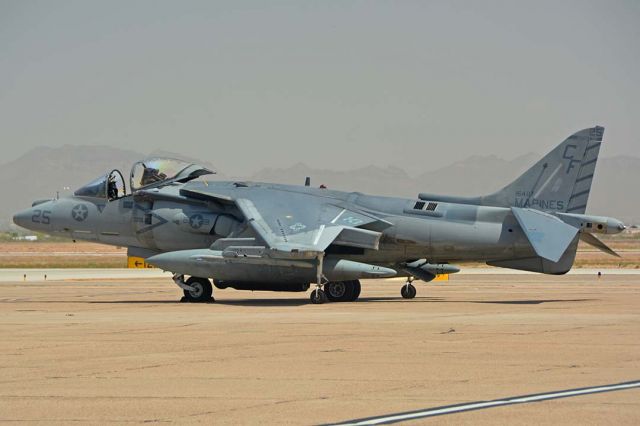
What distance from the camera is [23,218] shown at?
30.0 m

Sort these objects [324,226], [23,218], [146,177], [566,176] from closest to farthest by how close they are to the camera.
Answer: [324,226] < [566,176] < [146,177] < [23,218]

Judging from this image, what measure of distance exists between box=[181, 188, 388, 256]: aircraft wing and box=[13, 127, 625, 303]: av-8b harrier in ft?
0.10

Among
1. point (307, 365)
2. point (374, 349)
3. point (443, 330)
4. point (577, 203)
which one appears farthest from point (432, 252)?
point (307, 365)

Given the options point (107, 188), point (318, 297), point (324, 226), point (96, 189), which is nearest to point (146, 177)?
point (107, 188)

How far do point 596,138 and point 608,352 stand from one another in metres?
13.1

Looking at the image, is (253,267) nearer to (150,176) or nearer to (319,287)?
(319,287)

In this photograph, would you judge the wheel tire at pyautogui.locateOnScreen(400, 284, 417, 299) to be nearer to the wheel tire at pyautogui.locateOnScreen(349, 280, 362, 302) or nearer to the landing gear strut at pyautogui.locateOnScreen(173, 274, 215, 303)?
the wheel tire at pyautogui.locateOnScreen(349, 280, 362, 302)

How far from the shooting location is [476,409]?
955 cm

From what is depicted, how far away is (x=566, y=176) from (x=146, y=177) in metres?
11.3

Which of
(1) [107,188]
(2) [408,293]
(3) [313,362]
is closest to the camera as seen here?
→ (3) [313,362]

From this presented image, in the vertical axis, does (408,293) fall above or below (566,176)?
below

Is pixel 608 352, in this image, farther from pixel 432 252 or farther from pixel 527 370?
pixel 432 252

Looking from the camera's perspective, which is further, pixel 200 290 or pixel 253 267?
pixel 200 290

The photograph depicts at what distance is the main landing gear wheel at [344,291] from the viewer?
89.1ft
